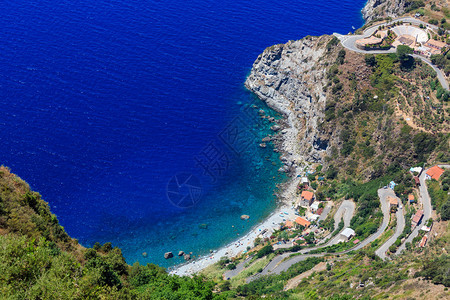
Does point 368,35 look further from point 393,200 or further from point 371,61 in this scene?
point 393,200

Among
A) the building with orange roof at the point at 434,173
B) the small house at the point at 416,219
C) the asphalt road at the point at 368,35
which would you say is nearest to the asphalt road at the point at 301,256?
the small house at the point at 416,219

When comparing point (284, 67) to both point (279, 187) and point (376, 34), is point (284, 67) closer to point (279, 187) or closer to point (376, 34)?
point (376, 34)

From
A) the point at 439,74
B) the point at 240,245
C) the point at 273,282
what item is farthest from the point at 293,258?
the point at 439,74

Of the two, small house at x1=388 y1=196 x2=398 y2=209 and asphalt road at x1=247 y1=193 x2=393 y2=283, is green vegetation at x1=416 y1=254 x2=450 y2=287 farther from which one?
small house at x1=388 y1=196 x2=398 y2=209

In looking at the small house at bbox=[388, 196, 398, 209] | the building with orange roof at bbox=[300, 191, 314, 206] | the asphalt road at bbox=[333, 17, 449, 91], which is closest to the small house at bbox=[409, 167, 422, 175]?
the small house at bbox=[388, 196, 398, 209]

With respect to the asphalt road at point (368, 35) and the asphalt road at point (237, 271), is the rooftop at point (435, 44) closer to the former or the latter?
the asphalt road at point (368, 35)
